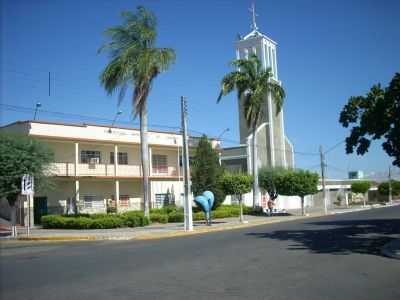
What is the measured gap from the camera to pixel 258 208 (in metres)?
43.8

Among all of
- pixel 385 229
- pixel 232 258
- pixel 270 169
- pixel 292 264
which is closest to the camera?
pixel 292 264

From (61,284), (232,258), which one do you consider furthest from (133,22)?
(61,284)

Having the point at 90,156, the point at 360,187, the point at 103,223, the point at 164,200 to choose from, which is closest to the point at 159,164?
the point at 164,200

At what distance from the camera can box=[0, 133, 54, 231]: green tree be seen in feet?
87.0

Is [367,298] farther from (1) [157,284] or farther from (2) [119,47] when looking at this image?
(2) [119,47]

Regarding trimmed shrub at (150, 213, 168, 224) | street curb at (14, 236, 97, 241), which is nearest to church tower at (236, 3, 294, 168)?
trimmed shrub at (150, 213, 168, 224)

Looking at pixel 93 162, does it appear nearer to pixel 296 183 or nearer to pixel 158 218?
pixel 158 218

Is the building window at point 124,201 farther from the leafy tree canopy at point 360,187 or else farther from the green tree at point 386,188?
the green tree at point 386,188

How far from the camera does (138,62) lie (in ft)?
105

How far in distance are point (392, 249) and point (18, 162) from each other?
19.3 meters

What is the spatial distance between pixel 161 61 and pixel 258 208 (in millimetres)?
17474

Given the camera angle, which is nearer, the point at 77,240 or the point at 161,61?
the point at 77,240

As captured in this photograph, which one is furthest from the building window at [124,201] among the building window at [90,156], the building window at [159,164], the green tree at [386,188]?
the green tree at [386,188]

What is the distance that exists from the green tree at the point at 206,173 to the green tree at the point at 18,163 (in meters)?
16.0
